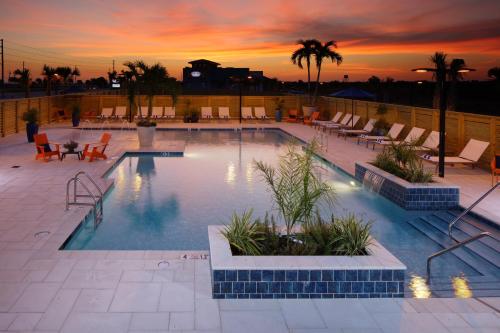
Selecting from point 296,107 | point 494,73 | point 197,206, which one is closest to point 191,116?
point 296,107

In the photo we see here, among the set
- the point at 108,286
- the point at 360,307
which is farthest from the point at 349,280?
the point at 108,286

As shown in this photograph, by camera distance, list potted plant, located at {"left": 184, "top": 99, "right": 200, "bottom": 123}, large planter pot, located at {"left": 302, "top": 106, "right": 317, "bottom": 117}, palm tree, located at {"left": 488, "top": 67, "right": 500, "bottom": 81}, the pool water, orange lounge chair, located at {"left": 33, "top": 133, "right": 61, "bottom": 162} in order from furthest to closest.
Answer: palm tree, located at {"left": 488, "top": 67, "right": 500, "bottom": 81} < large planter pot, located at {"left": 302, "top": 106, "right": 317, "bottom": 117} < potted plant, located at {"left": 184, "top": 99, "right": 200, "bottom": 123} < orange lounge chair, located at {"left": 33, "top": 133, "right": 61, "bottom": 162} < the pool water

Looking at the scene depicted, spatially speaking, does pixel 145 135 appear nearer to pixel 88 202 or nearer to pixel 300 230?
pixel 88 202

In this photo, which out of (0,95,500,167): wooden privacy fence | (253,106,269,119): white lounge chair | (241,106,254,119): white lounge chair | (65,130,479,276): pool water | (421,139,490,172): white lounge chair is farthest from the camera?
(253,106,269,119): white lounge chair

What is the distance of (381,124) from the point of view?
59.6 ft

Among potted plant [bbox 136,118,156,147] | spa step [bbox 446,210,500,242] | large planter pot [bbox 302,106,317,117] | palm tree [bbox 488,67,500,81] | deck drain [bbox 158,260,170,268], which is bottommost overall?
deck drain [bbox 158,260,170,268]

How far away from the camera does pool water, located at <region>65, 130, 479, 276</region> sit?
728 cm

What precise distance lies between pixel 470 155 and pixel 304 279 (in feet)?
27.7

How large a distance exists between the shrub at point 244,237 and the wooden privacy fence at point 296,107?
27.2 ft

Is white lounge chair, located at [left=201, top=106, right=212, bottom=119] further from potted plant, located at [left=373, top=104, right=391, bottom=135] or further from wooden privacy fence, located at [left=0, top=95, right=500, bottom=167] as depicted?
potted plant, located at [left=373, top=104, right=391, bottom=135]

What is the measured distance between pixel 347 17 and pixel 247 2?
4811 mm

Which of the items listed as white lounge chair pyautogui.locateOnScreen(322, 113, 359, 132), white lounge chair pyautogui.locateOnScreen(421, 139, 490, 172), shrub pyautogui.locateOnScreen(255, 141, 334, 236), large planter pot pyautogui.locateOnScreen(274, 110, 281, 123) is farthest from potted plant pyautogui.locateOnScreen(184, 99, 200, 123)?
shrub pyautogui.locateOnScreen(255, 141, 334, 236)

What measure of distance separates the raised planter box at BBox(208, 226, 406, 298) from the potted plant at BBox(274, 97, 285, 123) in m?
21.3

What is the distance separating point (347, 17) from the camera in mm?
22984
